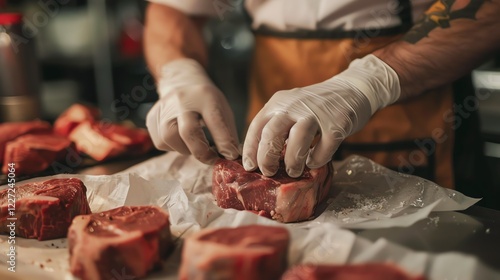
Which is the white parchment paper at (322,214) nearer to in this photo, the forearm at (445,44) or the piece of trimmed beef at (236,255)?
the piece of trimmed beef at (236,255)

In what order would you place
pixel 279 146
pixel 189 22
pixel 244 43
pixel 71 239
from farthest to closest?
pixel 244 43, pixel 189 22, pixel 279 146, pixel 71 239

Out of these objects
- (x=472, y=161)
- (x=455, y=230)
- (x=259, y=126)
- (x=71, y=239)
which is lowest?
(x=472, y=161)

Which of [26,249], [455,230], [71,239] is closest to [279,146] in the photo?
[455,230]

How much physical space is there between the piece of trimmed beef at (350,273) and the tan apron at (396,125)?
1.25 metres

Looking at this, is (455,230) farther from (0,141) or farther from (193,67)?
(0,141)

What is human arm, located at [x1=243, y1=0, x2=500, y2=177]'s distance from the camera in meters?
1.81

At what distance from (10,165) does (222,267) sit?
142 cm

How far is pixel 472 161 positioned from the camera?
2531mm

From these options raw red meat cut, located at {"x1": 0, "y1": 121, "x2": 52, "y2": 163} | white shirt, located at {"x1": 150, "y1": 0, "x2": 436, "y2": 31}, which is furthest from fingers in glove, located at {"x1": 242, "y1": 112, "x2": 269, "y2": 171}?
raw red meat cut, located at {"x1": 0, "y1": 121, "x2": 52, "y2": 163}

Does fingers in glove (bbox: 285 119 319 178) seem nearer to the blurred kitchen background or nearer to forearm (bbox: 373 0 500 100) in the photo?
forearm (bbox: 373 0 500 100)

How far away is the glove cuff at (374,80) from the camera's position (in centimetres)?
198

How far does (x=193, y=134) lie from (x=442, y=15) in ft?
3.52

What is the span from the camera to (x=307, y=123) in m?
1.78

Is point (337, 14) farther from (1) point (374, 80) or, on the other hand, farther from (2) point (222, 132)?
(2) point (222, 132)
